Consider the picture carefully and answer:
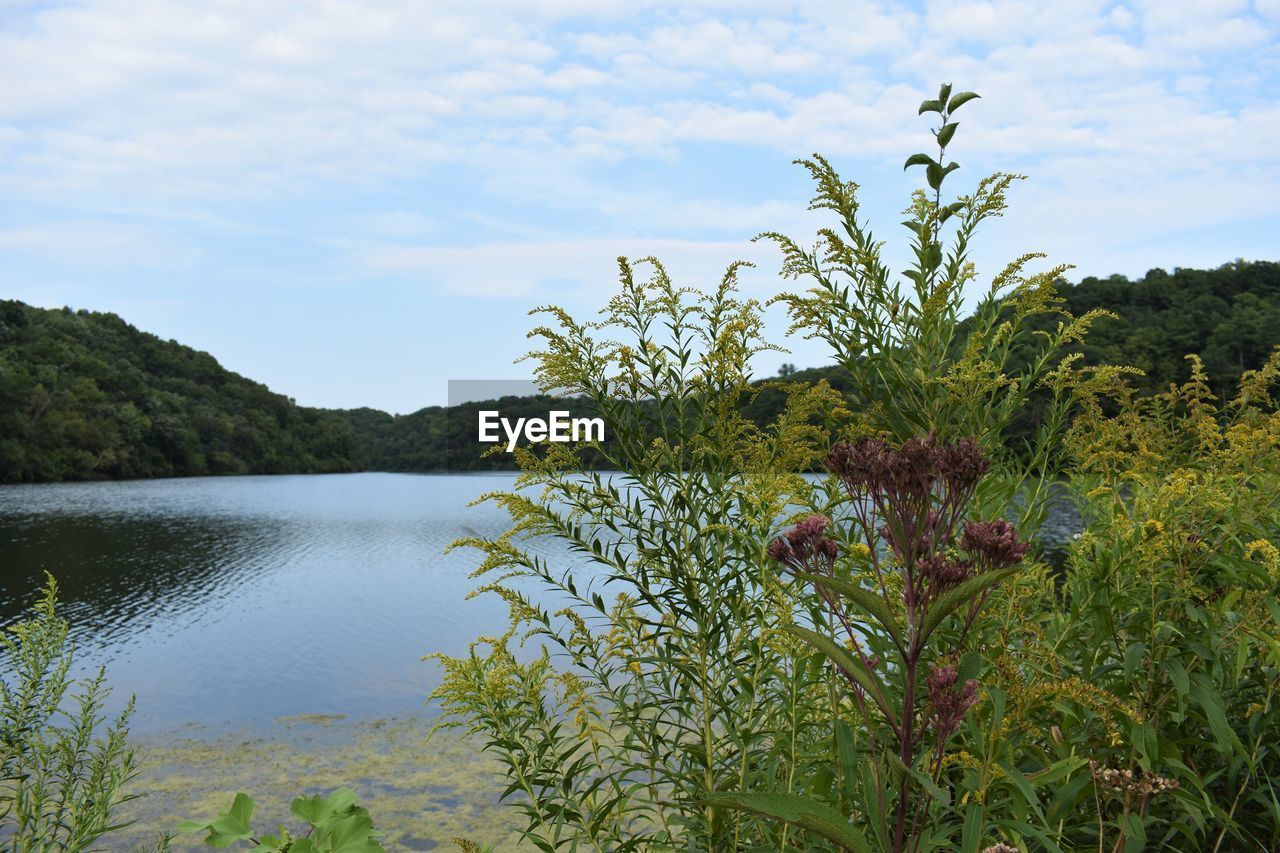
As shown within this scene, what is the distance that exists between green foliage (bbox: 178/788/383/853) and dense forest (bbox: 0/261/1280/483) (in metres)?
17.9

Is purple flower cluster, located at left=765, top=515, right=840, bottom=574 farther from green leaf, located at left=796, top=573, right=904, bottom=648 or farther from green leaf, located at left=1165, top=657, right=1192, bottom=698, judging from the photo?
green leaf, located at left=1165, top=657, right=1192, bottom=698

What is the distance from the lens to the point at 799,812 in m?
1.36

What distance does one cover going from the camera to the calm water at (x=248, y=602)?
12953 millimetres

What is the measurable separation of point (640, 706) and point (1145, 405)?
10.9 feet

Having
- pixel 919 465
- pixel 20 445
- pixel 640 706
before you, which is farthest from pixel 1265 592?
pixel 20 445

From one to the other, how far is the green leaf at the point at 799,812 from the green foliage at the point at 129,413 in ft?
226

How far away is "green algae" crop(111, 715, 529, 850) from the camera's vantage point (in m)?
7.28

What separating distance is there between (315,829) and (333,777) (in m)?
6.84

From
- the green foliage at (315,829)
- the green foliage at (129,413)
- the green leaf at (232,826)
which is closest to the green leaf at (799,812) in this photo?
→ the green foliage at (315,829)

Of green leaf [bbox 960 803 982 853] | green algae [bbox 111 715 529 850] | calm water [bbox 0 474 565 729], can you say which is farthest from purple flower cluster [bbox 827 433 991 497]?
calm water [bbox 0 474 565 729]

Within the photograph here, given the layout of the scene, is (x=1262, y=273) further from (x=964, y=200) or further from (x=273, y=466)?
(x=273, y=466)

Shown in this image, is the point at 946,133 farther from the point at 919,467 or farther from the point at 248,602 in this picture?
the point at 248,602

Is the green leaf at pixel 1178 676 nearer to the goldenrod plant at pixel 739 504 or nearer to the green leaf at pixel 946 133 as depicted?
the goldenrod plant at pixel 739 504

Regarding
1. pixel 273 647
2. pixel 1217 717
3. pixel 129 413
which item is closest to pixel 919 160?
pixel 1217 717
